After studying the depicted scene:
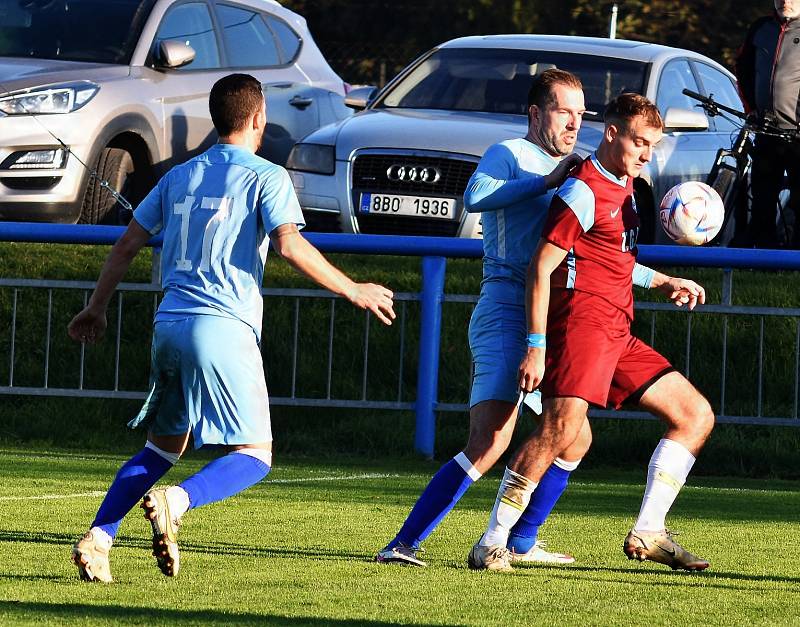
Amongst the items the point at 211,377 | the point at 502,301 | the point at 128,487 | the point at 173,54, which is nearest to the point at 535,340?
the point at 502,301

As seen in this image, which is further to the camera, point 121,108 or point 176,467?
point 121,108

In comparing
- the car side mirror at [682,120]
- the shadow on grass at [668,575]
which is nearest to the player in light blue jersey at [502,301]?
the shadow on grass at [668,575]

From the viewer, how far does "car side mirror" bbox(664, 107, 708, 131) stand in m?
12.4

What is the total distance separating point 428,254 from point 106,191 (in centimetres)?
303

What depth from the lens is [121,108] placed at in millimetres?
12477

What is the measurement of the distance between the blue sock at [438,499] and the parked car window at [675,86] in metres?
6.95

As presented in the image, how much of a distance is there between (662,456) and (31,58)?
7552 mm

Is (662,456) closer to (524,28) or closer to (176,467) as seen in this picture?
(176,467)

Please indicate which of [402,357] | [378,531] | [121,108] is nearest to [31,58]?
[121,108]

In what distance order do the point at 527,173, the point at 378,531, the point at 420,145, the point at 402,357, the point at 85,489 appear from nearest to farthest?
1. the point at 527,173
2. the point at 378,531
3. the point at 85,489
4. the point at 402,357
5. the point at 420,145

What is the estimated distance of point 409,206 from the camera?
11992 millimetres

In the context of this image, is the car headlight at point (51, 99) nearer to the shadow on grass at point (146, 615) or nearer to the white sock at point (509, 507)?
the white sock at point (509, 507)

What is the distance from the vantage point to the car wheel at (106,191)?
41.1 ft

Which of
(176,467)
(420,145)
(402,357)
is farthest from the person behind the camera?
(420,145)
